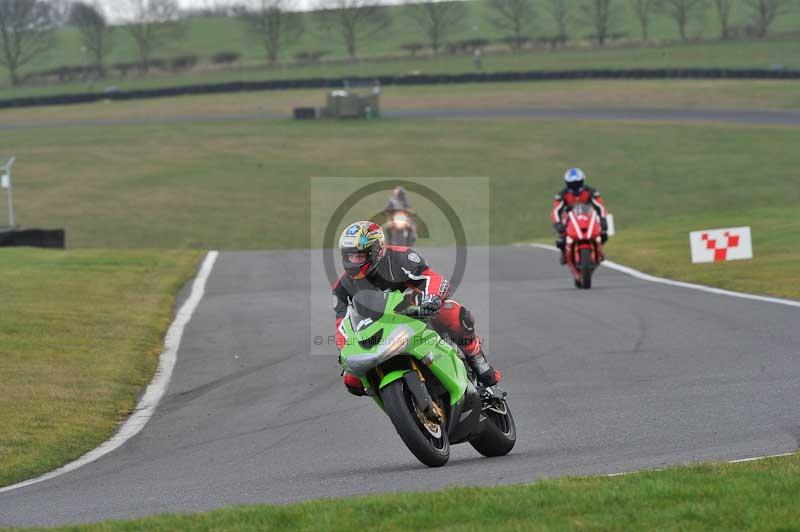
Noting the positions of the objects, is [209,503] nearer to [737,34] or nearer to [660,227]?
[660,227]

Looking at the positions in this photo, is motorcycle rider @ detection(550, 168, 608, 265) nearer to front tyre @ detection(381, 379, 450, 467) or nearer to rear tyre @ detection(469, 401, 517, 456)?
rear tyre @ detection(469, 401, 517, 456)

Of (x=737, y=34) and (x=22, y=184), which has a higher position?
(x=737, y=34)

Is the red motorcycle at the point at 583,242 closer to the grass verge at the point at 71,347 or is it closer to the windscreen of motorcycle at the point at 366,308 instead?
the grass verge at the point at 71,347

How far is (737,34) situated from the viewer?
96312 mm

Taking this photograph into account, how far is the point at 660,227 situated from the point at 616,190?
986 centimetres

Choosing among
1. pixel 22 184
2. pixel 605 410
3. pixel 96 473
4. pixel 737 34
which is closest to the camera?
pixel 96 473

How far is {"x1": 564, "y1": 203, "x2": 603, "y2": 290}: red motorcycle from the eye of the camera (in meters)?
19.2

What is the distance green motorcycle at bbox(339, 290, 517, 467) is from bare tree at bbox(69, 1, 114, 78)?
9894cm

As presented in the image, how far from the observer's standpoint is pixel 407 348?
7.72 meters

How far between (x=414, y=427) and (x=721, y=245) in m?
15.5

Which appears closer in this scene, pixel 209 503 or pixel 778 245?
pixel 209 503

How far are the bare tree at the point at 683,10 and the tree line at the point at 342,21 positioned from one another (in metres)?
0.12

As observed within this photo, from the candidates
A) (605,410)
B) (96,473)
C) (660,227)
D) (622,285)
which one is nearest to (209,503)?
(96,473)

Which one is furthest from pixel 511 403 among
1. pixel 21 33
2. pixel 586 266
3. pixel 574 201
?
pixel 21 33
